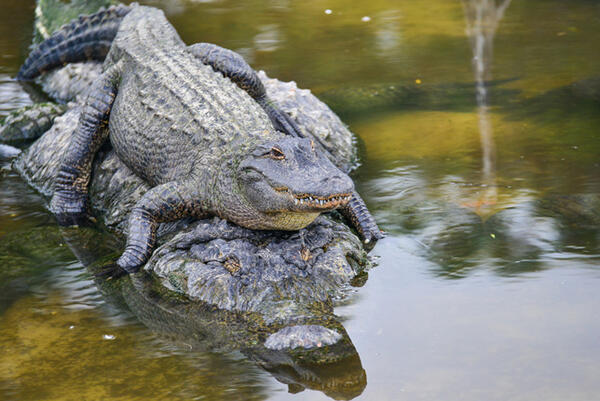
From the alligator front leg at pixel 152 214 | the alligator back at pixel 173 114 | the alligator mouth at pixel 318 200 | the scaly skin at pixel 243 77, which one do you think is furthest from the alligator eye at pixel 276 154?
the scaly skin at pixel 243 77

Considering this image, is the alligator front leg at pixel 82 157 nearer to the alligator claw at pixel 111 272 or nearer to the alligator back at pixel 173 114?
the alligator back at pixel 173 114

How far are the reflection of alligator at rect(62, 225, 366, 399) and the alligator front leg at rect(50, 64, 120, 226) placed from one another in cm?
147

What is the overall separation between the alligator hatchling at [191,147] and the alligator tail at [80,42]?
656mm

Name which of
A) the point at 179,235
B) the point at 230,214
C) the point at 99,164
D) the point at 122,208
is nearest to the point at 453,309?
the point at 230,214

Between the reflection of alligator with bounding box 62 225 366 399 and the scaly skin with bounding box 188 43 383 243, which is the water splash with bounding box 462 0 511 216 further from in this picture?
the reflection of alligator with bounding box 62 225 366 399

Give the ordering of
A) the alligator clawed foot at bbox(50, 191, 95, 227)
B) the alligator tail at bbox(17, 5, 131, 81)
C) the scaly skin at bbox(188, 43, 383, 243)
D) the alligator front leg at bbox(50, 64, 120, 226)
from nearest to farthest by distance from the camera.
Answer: the alligator clawed foot at bbox(50, 191, 95, 227), the alligator front leg at bbox(50, 64, 120, 226), the scaly skin at bbox(188, 43, 383, 243), the alligator tail at bbox(17, 5, 131, 81)

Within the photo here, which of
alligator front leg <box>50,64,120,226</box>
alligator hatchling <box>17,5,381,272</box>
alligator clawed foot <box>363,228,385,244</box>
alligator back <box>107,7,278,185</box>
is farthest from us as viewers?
alligator front leg <box>50,64,120,226</box>

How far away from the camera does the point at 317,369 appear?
12.4 feet

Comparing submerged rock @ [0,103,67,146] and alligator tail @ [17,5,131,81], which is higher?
alligator tail @ [17,5,131,81]

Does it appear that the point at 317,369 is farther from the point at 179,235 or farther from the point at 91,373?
the point at 179,235

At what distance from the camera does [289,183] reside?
→ 4.26 metres

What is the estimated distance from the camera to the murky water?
3762 mm

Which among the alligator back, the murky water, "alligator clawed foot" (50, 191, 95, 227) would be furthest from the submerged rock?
"alligator clawed foot" (50, 191, 95, 227)

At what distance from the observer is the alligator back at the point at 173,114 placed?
515 cm
